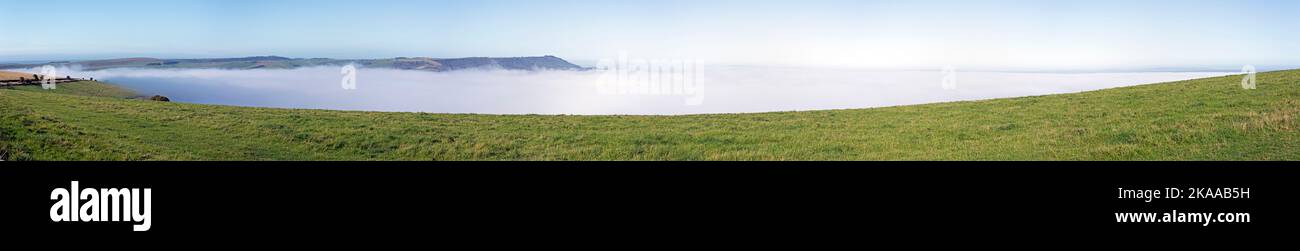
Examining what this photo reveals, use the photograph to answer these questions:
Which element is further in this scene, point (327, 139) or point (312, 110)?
point (312, 110)

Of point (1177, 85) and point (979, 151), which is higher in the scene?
point (1177, 85)

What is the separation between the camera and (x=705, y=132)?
27266 mm

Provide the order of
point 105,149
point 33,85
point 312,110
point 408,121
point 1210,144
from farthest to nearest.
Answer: point 33,85
point 312,110
point 408,121
point 1210,144
point 105,149

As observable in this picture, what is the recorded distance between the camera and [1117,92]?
122 feet

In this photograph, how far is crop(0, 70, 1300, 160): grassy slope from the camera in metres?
19.6

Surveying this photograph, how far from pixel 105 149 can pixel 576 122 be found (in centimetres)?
1763

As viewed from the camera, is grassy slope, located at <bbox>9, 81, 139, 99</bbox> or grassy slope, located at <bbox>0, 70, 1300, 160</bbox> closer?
grassy slope, located at <bbox>0, 70, 1300, 160</bbox>

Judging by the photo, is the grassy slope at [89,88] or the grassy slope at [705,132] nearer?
the grassy slope at [705,132]

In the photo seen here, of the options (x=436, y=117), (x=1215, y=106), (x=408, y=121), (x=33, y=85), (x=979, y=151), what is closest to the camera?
(x=979, y=151)

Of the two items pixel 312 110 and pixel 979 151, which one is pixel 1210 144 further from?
pixel 312 110

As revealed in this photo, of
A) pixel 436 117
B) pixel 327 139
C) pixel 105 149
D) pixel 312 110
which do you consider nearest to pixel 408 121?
pixel 436 117

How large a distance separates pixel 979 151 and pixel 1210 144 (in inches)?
257

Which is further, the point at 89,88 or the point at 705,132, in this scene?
the point at 89,88

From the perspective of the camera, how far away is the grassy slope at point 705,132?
64.2ft
